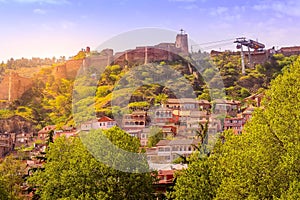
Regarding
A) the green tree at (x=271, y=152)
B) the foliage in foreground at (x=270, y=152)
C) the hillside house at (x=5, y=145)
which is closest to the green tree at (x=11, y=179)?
the foliage in foreground at (x=270, y=152)

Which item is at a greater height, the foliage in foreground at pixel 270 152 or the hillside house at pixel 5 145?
the foliage in foreground at pixel 270 152

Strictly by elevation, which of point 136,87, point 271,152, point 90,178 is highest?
point 136,87

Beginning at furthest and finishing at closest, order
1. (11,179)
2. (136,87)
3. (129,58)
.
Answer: (129,58), (136,87), (11,179)

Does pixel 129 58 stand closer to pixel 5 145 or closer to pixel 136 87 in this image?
pixel 136 87

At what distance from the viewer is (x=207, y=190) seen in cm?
1319

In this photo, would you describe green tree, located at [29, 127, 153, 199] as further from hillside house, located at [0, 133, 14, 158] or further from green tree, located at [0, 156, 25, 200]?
hillside house, located at [0, 133, 14, 158]

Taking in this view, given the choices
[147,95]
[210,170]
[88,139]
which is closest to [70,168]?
[88,139]

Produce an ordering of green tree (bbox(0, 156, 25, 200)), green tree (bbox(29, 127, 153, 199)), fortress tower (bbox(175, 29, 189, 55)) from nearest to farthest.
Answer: green tree (bbox(29, 127, 153, 199)) < green tree (bbox(0, 156, 25, 200)) < fortress tower (bbox(175, 29, 189, 55))

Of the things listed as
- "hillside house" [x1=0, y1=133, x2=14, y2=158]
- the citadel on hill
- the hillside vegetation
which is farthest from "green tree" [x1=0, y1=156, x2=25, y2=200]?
the citadel on hill

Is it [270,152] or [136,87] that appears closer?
[270,152]

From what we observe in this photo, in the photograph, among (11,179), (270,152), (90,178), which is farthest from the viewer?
(11,179)

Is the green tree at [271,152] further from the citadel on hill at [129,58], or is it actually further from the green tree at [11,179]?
the citadel on hill at [129,58]

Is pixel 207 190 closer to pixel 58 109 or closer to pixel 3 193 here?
pixel 3 193

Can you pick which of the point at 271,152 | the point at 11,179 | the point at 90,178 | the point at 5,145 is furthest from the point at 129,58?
the point at 271,152
